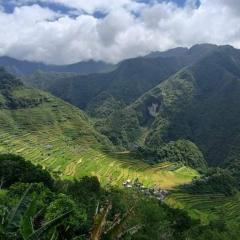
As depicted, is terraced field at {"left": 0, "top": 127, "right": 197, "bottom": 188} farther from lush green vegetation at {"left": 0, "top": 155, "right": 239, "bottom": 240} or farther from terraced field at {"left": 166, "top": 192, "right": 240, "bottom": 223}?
lush green vegetation at {"left": 0, "top": 155, "right": 239, "bottom": 240}

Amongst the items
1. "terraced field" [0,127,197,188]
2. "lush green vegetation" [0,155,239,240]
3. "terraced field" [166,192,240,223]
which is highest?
"lush green vegetation" [0,155,239,240]

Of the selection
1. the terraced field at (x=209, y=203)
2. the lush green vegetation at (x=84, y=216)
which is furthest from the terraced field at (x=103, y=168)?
the lush green vegetation at (x=84, y=216)

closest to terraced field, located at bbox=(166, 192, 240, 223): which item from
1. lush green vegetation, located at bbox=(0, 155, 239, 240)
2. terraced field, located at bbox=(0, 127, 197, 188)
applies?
terraced field, located at bbox=(0, 127, 197, 188)

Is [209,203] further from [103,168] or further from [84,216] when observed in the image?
[84,216]

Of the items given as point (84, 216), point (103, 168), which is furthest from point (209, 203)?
point (84, 216)

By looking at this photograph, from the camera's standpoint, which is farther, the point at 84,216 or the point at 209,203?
the point at 209,203

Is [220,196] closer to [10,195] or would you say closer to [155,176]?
[155,176]

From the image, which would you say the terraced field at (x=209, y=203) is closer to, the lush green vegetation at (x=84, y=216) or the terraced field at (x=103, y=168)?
the terraced field at (x=103, y=168)

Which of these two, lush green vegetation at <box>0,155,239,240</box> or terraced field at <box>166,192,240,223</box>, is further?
terraced field at <box>166,192,240,223</box>
